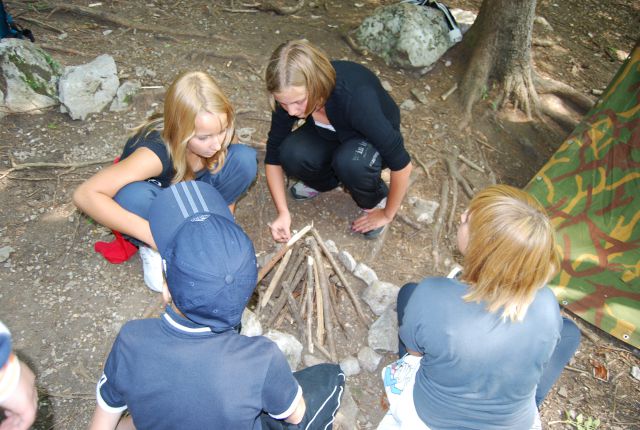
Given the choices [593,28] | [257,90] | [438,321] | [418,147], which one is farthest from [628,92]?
[593,28]

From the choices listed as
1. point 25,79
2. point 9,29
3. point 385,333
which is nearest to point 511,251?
point 385,333

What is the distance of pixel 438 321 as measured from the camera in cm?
206

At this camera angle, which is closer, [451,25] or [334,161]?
[334,161]

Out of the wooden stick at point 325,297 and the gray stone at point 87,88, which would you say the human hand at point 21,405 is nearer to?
the wooden stick at point 325,297

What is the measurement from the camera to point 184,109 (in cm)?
265

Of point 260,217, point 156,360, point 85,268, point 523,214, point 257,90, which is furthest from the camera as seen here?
point 257,90

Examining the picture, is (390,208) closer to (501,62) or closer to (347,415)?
(347,415)

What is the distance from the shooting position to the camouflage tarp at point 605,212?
3.49 meters

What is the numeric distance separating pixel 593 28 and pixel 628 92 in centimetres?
367

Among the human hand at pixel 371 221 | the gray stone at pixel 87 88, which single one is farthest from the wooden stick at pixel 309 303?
the gray stone at pixel 87 88

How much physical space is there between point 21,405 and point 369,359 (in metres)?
2.03

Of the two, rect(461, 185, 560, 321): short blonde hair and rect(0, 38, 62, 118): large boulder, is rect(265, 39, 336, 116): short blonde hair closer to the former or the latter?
rect(461, 185, 560, 321): short blonde hair

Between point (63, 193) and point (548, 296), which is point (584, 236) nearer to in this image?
point (548, 296)

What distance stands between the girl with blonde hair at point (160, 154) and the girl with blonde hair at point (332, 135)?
0.41 meters
